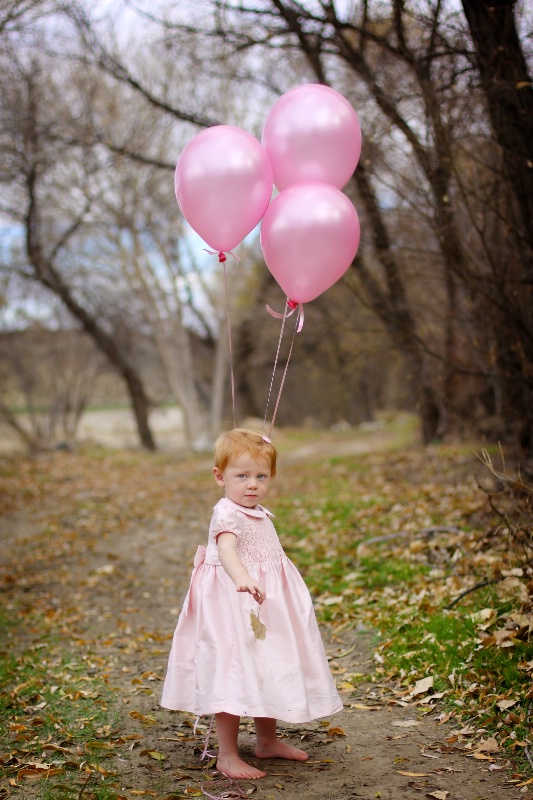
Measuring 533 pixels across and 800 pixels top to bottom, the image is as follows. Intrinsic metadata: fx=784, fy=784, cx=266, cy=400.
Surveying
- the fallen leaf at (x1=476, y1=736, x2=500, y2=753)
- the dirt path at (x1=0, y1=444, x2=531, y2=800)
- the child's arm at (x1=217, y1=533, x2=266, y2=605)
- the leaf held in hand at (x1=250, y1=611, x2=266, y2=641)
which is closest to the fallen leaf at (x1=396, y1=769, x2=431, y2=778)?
the dirt path at (x1=0, y1=444, x2=531, y2=800)

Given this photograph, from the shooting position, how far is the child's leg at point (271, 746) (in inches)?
133

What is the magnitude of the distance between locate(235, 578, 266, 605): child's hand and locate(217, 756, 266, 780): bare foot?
722 mm

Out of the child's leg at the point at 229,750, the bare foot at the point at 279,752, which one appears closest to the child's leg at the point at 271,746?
the bare foot at the point at 279,752

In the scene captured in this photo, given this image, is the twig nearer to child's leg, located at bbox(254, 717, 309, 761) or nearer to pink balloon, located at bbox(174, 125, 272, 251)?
child's leg, located at bbox(254, 717, 309, 761)

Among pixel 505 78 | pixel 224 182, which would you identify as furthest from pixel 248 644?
pixel 505 78

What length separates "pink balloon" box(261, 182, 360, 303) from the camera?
12.3 ft

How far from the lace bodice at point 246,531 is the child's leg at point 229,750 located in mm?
667

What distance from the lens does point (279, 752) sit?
3412 millimetres

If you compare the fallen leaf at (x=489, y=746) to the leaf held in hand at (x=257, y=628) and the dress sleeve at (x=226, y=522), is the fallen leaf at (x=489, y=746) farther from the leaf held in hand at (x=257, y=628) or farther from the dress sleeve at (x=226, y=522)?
the dress sleeve at (x=226, y=522)

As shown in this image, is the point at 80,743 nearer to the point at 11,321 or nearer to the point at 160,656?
the point at 160,656

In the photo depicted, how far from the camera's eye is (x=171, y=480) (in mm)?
14266

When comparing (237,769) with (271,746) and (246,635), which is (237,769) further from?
(246,635)

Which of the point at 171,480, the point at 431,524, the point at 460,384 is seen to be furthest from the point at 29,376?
the point at 431,524

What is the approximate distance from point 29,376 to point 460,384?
43.1 ft
